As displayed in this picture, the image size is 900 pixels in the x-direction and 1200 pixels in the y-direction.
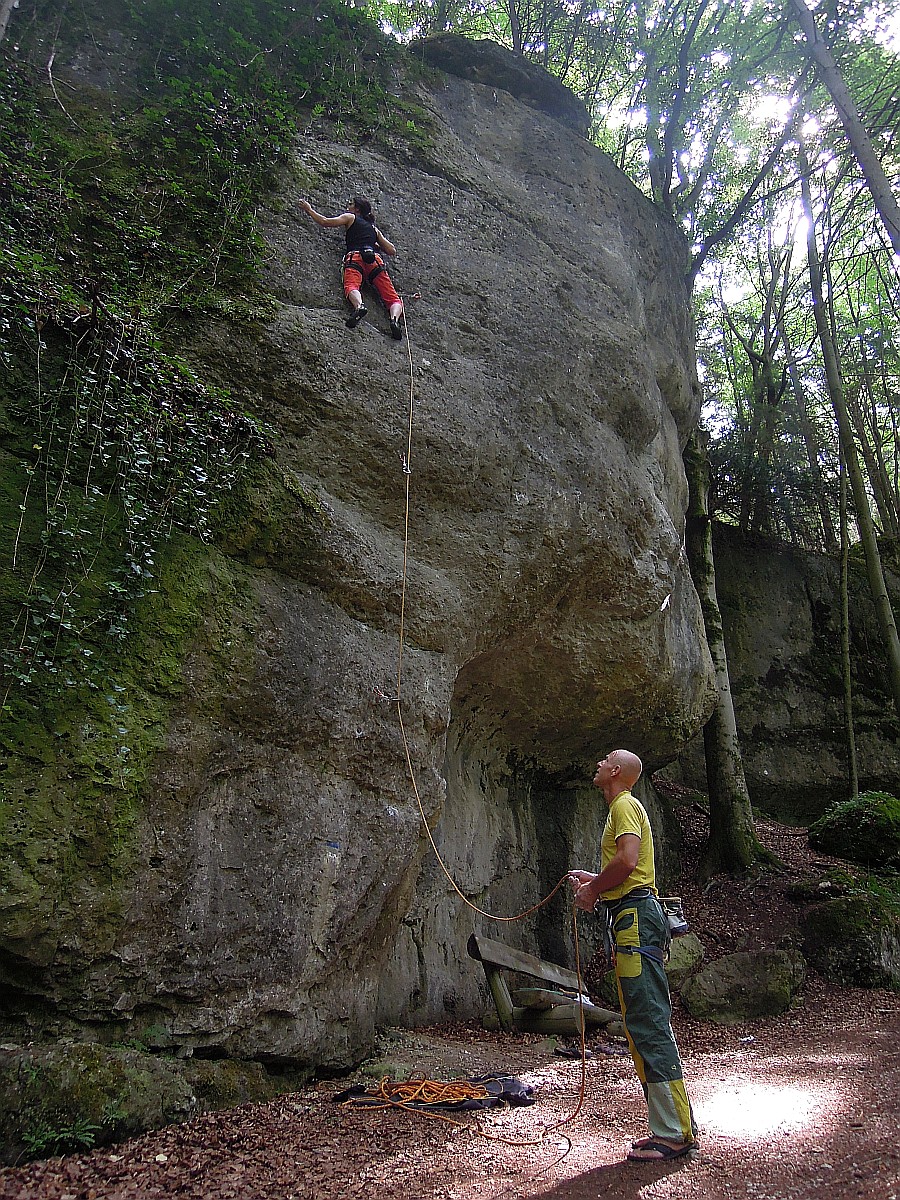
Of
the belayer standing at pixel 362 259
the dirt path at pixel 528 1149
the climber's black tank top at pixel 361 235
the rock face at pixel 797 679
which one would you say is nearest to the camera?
the dirt path at pixel 528 1149

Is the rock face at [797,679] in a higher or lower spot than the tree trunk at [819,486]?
lower

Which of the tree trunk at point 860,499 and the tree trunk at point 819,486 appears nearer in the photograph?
the tree trunk at point 860,499

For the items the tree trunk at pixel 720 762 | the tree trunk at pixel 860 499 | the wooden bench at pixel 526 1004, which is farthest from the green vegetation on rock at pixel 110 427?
the tree trunk at pixel 860 499

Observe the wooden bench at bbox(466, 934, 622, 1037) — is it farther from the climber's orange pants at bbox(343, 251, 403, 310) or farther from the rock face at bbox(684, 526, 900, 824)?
the rock face at bbox(684, 526, 900, 824)

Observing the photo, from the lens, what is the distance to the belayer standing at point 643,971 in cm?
338

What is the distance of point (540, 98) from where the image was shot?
37.2 ft

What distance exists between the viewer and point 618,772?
4090mm

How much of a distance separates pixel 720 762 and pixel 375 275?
8.15 m

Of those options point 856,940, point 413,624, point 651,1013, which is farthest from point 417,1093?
point 856,940

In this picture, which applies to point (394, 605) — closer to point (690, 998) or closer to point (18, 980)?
point (18, 980)

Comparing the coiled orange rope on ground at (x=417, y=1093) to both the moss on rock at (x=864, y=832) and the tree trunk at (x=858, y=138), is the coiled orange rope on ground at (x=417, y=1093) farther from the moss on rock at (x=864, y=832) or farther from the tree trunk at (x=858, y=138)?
the moss on rock at (x=864, y=832)

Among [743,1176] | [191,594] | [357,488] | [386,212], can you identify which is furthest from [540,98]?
[743,1176]

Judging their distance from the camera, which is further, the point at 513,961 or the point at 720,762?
the point at 720,762

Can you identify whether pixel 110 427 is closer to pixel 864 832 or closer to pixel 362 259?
pixel 362 259
